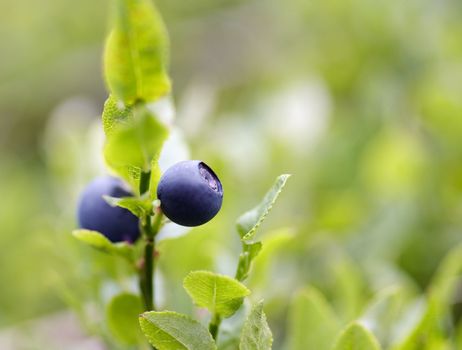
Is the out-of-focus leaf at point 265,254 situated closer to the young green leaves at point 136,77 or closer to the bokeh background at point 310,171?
the bokeh background at point 310,171

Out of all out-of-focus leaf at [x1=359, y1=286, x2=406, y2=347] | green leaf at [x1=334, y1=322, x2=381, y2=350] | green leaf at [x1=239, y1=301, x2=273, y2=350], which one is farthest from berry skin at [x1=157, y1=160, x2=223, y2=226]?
out-of-focus leaf at [x1=359, y1=286, x2=406, y2=347]

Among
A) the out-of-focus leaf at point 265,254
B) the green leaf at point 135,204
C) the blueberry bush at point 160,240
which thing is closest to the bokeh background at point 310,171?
the out-of-focus leaf at point 265,254

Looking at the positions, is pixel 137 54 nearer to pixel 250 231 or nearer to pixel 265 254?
pixel 250 231

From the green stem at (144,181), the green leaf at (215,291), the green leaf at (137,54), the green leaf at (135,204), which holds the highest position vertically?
the green leaf at (137,54)

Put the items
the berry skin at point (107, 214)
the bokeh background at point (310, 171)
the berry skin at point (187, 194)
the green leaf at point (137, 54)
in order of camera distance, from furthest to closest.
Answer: the bokeh background at point (310, 171) → the berry skin at point (107, 214) → the berry skin at point (187, 194) → the green leaf at point (137, 54)

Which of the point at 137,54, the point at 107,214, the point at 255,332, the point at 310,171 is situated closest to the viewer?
the point at 137,54

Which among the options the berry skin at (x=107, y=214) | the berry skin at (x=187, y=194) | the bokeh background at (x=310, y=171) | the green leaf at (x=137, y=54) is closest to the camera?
the green leaf at (x=137, y=54)

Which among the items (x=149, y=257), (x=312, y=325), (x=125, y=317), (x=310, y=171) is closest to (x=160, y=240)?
(x=149, y=257)
